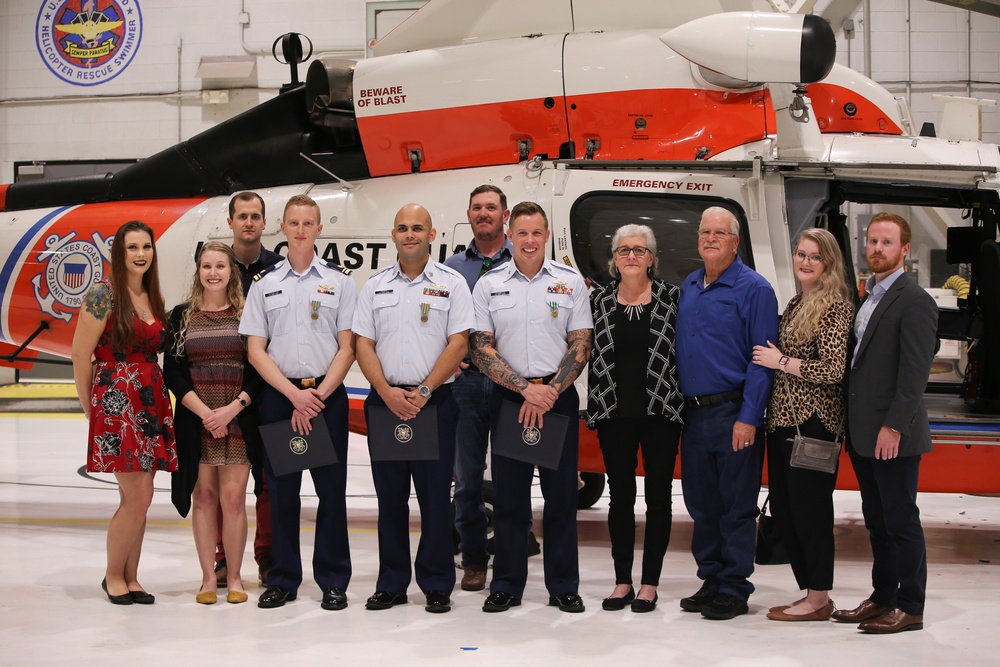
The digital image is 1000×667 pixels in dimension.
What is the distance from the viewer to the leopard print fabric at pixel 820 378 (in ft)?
13.9

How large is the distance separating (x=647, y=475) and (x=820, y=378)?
0.87m

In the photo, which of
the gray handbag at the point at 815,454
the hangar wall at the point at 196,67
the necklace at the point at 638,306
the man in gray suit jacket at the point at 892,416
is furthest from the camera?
the hangar wall at the point at 196,67

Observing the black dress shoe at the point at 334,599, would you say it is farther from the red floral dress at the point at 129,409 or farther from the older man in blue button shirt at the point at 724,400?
the older man in blue button shirt at the point at 724,400

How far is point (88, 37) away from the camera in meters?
14.9

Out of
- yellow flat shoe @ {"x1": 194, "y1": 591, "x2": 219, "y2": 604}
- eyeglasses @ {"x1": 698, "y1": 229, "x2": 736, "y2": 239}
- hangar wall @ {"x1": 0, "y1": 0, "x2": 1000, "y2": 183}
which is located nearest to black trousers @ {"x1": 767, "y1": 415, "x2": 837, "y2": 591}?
eyeglasses @ {"x1": 698, "y1": 229, "x2": 736, "y2": 239}

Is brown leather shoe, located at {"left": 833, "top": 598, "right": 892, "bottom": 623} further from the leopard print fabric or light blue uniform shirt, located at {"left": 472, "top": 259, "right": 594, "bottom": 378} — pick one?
light blue uniform shirt, located at {"left": 472, "top": 259, "right": 594, "bottom": 378}

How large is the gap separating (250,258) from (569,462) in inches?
76.8

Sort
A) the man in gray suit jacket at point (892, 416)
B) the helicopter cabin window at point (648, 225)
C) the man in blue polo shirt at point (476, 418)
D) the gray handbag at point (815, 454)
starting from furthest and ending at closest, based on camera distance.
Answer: the helicopter cabin window at point (648, 225) → the man in blue polo shirt at point (476, 418) → the gray handbag at point (815, 454) → the man in gray suit jacket at point (892, 416)

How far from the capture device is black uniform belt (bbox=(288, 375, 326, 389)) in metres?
4.56

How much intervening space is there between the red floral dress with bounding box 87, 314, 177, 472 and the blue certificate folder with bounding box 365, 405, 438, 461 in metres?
0.99

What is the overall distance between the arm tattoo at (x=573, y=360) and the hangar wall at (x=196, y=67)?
35.2 feet

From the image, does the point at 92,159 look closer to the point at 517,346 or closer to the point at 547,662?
the point at 517,346

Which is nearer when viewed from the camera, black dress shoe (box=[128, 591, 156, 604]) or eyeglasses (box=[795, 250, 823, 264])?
eyeglasses (box=[795, 250, 823, 264])

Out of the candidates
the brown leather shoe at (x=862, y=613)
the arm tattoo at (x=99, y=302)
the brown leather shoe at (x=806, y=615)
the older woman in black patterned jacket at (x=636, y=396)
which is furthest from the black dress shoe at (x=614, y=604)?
the arm tattoo at (x=99, y=302)
